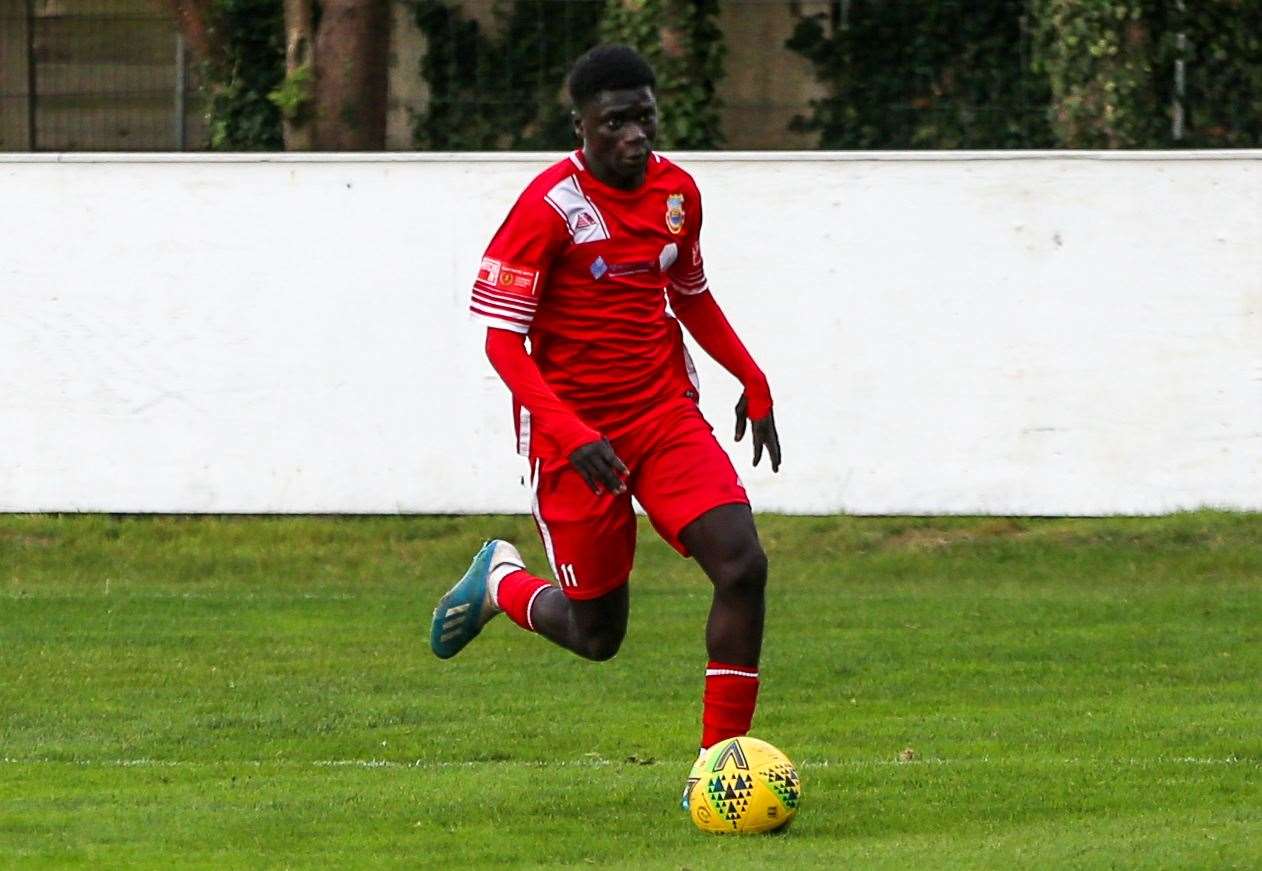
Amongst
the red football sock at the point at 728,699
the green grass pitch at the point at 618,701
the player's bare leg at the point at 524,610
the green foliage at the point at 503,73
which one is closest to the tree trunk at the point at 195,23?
the green foliage at the point at 503,73

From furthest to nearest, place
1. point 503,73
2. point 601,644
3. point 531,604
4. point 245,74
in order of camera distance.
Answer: point 245,74
point 503,73
point 531,604
point 601,644

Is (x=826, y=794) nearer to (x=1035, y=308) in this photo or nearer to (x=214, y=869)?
(x=214, y=869)

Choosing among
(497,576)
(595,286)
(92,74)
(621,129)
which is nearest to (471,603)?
(497,576)

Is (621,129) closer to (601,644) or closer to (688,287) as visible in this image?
(688,287)

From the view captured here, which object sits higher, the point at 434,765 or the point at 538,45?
the point at 538,45

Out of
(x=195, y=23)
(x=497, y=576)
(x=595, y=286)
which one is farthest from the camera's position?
(x=195, y=23)

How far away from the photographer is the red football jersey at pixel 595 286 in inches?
265

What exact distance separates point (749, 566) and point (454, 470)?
825 cm

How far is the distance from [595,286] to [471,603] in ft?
6.04

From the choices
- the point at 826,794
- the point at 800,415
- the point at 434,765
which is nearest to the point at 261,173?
the point at 800,415

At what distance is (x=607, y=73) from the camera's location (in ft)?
22.2

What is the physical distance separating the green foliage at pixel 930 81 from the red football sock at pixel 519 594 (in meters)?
8.55

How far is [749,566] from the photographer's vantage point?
648cm

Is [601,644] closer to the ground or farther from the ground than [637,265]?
closer to the ground
